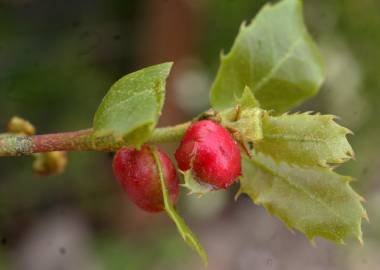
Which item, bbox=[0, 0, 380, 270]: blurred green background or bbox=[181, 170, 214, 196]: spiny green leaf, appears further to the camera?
bbox=[0, 0, 380, 270]: blurred green background

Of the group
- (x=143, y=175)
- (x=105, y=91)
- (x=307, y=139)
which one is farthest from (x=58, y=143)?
(x=105, y=91)

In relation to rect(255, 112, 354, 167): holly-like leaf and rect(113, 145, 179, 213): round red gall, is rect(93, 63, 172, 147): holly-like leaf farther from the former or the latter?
rect(255, 112, 354, 167): holly-like leaf

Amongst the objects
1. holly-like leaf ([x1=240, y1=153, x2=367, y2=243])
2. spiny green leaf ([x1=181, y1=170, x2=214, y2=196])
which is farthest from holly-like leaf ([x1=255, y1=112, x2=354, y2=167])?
spiny green leaf ([x1=181, y1=170, x2=214, y2=196])

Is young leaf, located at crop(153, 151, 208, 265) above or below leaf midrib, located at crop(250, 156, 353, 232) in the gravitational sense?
above

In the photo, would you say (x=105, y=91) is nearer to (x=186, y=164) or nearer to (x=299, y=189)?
(x=299, y=189)

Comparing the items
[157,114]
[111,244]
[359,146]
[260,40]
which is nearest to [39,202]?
[111,244]

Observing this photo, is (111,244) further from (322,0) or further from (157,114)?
(157,114)
